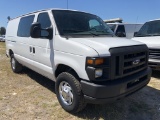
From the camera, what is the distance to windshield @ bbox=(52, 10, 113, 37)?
4.27 m

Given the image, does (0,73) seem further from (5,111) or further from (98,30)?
(98,30)

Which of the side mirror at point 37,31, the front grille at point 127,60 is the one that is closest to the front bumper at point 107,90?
the front grille at point 127,60

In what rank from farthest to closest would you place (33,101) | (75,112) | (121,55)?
1. (33,101)
2. (75,112)
3. (121,55)

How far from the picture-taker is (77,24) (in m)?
4.52

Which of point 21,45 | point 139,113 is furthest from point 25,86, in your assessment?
point 139,113

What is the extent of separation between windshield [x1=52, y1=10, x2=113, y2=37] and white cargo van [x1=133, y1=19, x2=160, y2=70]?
2.15 metres

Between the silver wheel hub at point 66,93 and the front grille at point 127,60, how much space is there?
40.8 inches

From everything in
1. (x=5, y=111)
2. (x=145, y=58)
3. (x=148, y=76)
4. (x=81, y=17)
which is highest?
(x=81, y=17)

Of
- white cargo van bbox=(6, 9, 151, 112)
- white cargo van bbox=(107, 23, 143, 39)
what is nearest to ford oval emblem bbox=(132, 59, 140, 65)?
white cargo van bbox=(6, 9, 151, 112)

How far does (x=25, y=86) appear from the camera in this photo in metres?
5.86

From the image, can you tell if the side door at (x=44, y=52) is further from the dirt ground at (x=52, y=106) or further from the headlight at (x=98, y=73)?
the headlight at (x=98, y=73)

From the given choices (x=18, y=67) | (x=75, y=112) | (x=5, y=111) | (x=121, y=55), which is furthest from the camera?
(x=18, y=67)

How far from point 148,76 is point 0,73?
17.7 ft

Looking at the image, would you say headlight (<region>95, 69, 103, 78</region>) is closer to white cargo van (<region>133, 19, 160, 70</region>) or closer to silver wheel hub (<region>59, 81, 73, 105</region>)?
silver wheel hub (<region>59, 81, 73, 105</region>)
